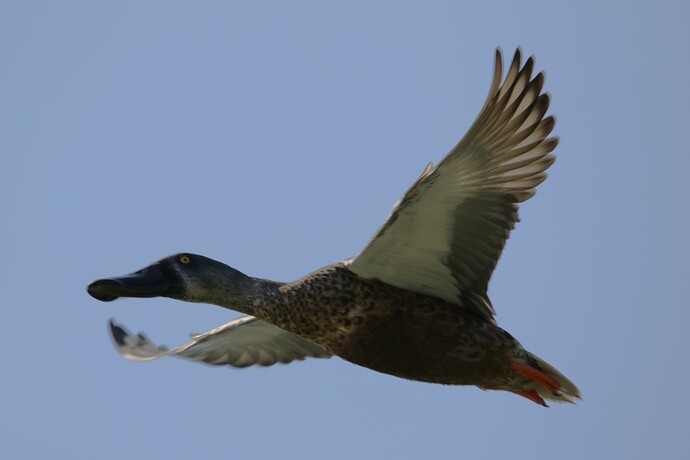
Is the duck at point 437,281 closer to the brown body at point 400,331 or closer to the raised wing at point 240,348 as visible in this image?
the brown body at point 400,331

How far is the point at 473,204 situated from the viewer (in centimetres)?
948

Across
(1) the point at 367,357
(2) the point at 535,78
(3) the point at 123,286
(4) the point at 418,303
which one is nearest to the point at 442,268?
(4) the point at 418,303

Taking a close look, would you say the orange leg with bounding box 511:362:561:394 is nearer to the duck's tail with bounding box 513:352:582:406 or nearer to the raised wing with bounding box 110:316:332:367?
the duck's tail with bounding box 513:352:582:406

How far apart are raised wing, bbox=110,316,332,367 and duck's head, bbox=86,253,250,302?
1.59 metres

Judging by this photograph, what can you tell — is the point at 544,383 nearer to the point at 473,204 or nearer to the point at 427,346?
the point at 427,346

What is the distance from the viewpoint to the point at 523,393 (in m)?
10.2

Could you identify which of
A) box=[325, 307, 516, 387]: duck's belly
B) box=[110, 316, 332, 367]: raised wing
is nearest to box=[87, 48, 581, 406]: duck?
box=[325, 307, 516, 387]: duck's belly

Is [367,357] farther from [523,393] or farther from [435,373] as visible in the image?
[523,393]

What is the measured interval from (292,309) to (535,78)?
2731 millimetres

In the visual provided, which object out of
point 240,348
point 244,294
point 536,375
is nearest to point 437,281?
point 536,375

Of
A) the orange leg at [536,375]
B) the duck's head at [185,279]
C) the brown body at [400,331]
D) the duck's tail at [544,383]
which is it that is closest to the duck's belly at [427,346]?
the brown body at [400,331]

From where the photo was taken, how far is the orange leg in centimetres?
973

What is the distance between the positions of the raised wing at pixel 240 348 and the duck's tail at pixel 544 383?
2438 millimetres

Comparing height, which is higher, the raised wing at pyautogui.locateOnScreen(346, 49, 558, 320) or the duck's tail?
the raised wing at pyautogui.locateOnScreen(346, 49, 558, 320)
